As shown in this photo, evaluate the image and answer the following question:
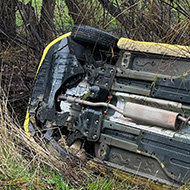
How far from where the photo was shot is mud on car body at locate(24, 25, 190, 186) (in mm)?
3217

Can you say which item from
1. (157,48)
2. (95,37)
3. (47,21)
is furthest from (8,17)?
(157,48)

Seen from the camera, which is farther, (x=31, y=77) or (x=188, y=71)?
(x=31, y=77)

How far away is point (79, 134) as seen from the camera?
3645mm

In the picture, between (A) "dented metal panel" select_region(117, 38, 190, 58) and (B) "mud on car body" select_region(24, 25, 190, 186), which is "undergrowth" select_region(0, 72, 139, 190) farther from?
(A) "dented metal panel" select_region(117, 38, 190, 58)

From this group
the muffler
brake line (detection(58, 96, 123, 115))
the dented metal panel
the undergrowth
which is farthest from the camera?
brake line (detection(58, 96, 123, 115))

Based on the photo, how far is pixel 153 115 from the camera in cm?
326

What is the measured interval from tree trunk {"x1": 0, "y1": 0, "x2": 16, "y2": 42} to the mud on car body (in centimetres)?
184

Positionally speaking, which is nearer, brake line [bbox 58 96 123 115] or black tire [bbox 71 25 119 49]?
brake line [bbox 58 96 123 115]

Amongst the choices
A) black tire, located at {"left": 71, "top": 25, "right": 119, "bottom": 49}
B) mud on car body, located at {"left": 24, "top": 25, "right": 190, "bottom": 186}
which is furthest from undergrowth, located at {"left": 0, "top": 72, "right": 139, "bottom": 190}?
black tire, located at {"left": 71, "top": 25, "right": 119, "bottom": 49}

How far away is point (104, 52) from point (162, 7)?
1011mm

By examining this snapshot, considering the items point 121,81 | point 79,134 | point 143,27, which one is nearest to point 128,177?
point 79,134

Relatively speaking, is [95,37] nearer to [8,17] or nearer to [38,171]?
[38,171]

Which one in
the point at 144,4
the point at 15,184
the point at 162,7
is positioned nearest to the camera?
the point at 15,184

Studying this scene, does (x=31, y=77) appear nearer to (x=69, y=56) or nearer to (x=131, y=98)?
(x=69, y=56)
